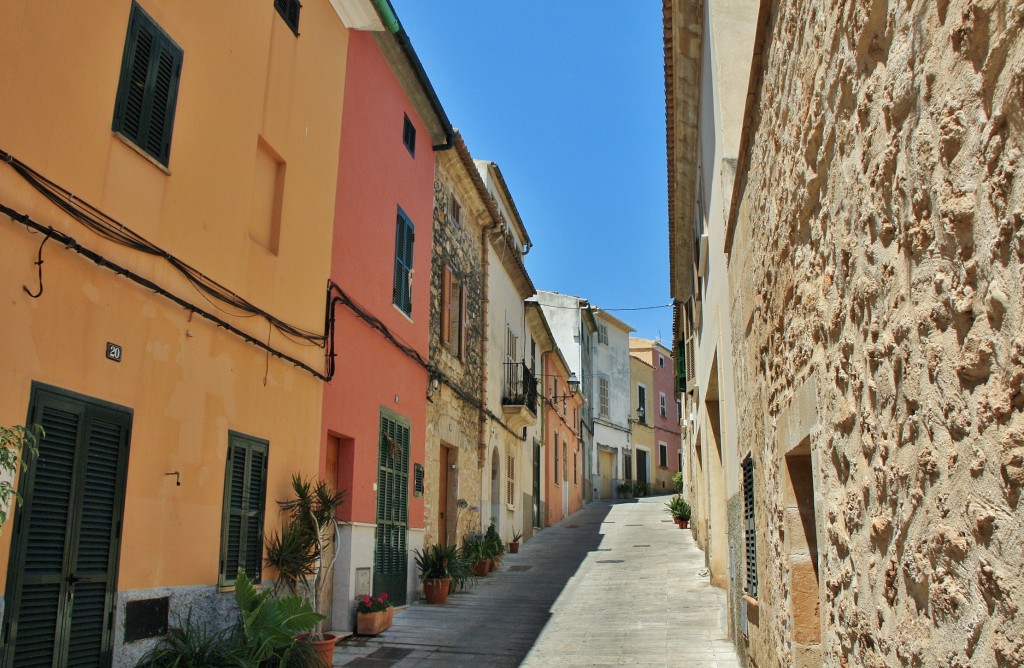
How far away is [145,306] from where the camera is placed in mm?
6648

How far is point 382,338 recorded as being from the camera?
39.3 ft

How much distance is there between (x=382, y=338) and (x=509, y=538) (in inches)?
374

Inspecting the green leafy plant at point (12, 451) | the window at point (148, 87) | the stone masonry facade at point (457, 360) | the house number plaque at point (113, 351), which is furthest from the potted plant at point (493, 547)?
the green leafy plant at point (12, 451)

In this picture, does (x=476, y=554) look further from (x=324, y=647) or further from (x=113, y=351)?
(x=113, y=351)

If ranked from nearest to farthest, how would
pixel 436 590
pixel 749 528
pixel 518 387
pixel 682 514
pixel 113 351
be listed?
1. pixel 113 351
2. pixel 749 528
3. pixel 436 590
4. pixel 518 387
5. pixel 682 514

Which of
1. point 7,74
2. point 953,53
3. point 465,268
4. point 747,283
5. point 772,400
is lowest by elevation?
point 772,400

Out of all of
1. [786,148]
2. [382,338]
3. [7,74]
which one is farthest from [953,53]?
[382,338]

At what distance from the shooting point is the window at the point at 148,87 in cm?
660

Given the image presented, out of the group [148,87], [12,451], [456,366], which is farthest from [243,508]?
[456,366]

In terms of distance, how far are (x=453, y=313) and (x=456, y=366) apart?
3.32 ft

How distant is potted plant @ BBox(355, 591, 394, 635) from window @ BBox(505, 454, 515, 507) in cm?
950

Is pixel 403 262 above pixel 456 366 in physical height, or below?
above

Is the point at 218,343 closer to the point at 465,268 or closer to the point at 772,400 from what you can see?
the point at 772,400

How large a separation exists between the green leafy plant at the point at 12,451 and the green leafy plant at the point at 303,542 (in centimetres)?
355
